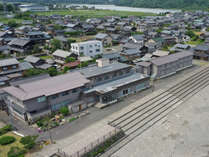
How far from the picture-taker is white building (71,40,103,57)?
48.6 m

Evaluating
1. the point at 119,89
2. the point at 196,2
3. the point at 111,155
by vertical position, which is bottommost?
the point at 111,155

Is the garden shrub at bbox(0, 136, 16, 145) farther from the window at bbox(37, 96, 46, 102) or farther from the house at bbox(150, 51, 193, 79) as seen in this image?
the house at bbox(150, 51, 193, 79)

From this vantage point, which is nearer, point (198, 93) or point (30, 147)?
point (30, 147)

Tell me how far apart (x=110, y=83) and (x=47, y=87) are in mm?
9430

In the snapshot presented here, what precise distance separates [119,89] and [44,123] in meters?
11.2

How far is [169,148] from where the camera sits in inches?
757

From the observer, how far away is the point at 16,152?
1764cm

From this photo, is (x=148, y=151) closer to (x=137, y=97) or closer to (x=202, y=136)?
(x=202, y=136)

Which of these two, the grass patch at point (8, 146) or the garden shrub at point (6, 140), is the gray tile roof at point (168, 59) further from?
the garden shrub at point (6, 140)

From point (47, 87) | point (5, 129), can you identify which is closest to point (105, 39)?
point (47, 87)

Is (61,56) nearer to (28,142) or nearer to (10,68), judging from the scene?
(10,68)

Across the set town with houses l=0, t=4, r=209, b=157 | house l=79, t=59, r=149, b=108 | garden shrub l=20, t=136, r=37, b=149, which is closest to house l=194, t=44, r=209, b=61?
town with houses l=0, t=4, r=209, b=157

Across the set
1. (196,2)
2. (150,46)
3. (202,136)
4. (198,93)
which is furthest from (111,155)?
(196,2)

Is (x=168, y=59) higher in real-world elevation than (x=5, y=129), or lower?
higher
